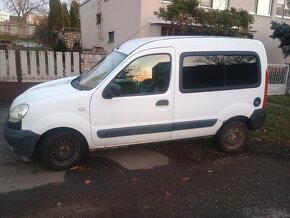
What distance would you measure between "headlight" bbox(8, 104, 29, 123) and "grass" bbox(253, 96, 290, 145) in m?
4.75

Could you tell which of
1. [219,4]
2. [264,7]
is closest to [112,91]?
[219,4]

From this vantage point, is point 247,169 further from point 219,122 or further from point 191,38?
point 191,38

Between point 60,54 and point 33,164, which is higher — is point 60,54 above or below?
above

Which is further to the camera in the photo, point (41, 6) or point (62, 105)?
point (41, 6)

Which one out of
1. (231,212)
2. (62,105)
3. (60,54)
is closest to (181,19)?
(60,54)

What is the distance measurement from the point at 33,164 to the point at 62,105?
1.17 metres

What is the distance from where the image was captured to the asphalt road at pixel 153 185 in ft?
12.5

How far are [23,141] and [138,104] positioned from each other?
68.5 inches

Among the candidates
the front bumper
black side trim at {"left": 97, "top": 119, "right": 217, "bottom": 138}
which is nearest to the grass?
black side trim at {"left": 97, "top": 119, "right": 217, "bottom": 138}

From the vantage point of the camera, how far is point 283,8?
17.2 metres

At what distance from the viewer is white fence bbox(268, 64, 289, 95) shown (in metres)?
11.6

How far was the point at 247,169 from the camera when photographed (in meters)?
5.10

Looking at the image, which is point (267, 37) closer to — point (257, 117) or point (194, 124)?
point (257, 117)

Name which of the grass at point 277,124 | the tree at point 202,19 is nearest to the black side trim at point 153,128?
the grass at point 277,124
